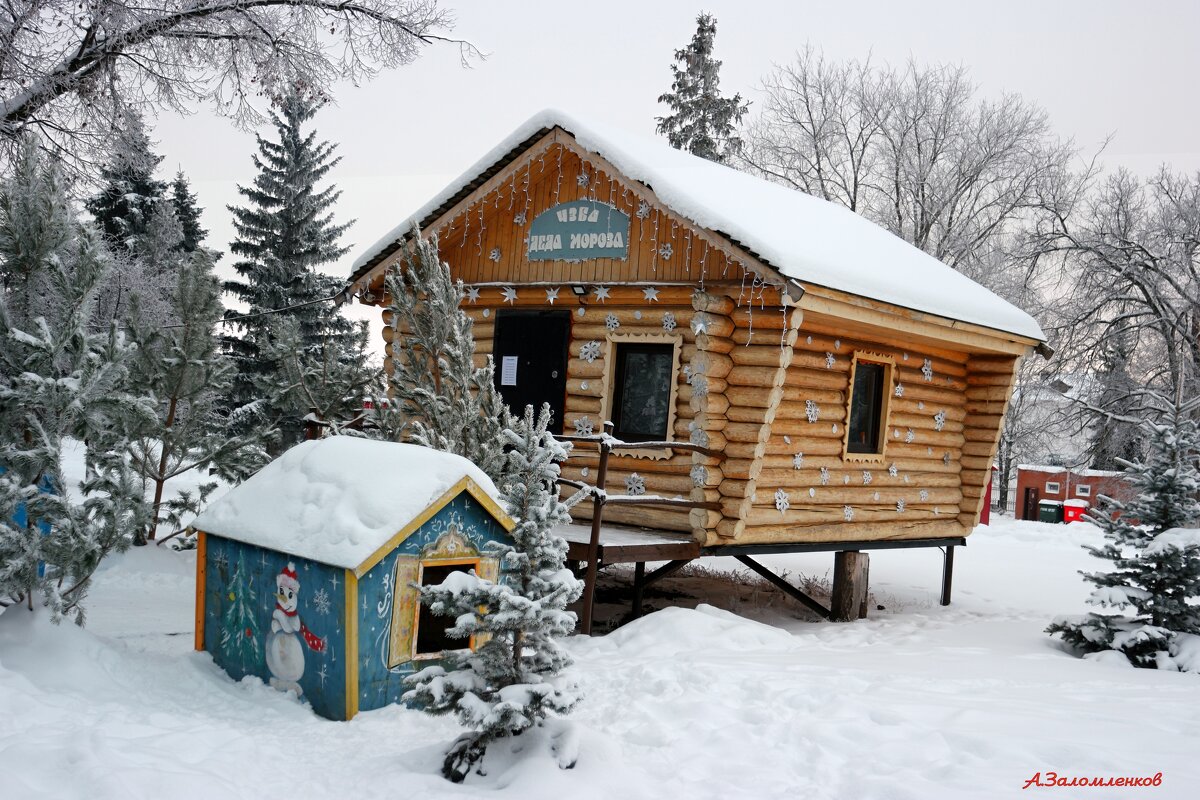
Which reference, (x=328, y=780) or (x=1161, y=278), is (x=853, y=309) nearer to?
(x=328, y=780)

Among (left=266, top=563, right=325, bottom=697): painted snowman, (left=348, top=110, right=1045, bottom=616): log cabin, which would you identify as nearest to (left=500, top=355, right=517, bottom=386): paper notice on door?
(left=348, top=110, right=1045, bottom=616): log cabin

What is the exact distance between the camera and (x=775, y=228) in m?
9.85

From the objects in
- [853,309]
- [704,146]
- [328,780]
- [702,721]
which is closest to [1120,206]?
[704,146]

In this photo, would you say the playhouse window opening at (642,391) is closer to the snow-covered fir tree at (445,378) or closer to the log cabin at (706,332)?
the log cabin at (706,332)

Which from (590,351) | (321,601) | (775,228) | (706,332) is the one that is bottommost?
(321,601)

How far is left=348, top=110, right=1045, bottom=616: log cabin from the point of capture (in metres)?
9.32

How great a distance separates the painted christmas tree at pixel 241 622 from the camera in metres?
6.64

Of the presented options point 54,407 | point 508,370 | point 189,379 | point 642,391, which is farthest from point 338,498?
point 189,379

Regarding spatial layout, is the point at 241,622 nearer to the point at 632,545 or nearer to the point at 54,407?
the point at 54,407

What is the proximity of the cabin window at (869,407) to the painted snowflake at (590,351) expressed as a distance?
3095 mm

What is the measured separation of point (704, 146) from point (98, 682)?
2731 centimetres

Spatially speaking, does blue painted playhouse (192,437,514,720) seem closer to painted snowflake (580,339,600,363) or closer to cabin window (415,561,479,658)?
cabin window (415,561,479,658)

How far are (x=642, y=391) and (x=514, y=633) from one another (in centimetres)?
534

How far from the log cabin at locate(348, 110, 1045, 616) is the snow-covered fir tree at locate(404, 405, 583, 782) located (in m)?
3.57
